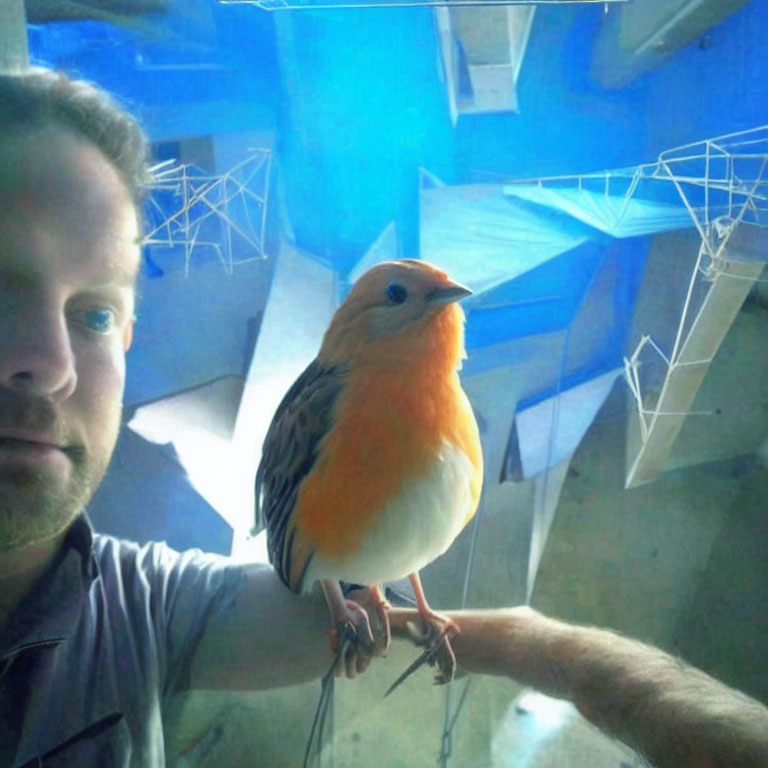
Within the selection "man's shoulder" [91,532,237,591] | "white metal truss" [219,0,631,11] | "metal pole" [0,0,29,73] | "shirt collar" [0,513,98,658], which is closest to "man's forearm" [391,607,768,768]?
"man's shoulder" [91,532,237,591]

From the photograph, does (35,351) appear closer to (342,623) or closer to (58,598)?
(58,598)

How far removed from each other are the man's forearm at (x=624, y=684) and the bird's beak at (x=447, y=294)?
375 millimetres

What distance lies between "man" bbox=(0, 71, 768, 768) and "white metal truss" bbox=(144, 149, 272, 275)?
7 cm

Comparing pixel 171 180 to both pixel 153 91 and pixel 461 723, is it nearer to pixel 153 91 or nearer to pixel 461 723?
pixel 153 91

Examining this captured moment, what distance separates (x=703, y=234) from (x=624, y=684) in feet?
1.52

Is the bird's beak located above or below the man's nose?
above

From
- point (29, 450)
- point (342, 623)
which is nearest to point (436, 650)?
point (342, 623)

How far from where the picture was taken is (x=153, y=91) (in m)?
0.78

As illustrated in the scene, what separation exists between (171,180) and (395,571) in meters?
0.53

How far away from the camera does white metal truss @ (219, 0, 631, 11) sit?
2.10ft

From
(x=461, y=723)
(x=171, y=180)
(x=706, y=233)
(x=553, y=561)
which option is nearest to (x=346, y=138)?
(x=171, y=180)

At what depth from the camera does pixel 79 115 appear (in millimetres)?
649

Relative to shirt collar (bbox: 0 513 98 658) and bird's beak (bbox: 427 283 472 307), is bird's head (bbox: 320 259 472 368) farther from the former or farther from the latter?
shirt collar (bbox: 0 513 98 658)

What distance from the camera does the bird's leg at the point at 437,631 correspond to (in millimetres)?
735
